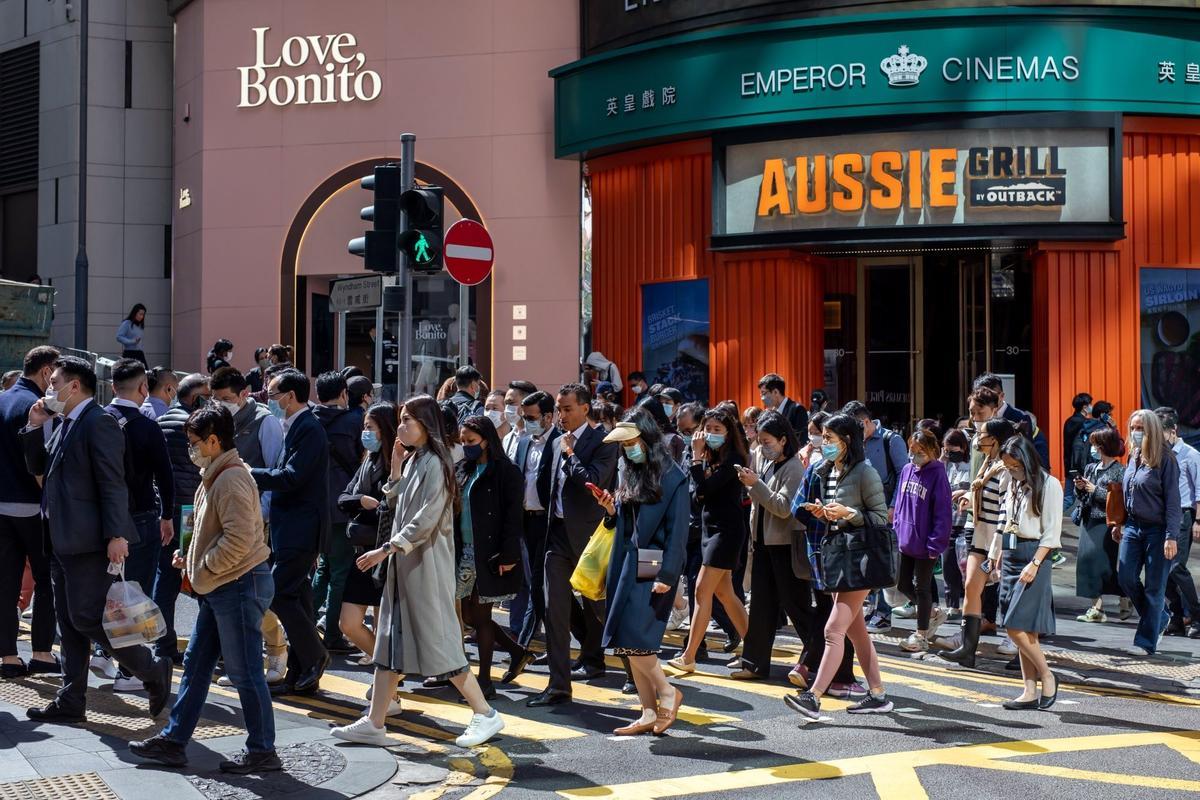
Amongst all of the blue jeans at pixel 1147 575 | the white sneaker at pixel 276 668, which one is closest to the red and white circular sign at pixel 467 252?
the white sneaker at pixel 276 668

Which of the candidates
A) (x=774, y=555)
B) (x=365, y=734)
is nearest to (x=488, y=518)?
(x=365, y=734)

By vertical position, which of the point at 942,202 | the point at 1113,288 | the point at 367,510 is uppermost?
the point at 942,202

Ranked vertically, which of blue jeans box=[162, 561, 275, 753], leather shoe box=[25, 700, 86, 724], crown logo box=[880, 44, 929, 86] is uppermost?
crown logo box=[880, 44, 929, 86]

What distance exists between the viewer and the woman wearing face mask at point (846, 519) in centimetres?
838

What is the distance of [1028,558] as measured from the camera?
9.30m

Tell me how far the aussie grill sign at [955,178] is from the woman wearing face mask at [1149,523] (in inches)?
252

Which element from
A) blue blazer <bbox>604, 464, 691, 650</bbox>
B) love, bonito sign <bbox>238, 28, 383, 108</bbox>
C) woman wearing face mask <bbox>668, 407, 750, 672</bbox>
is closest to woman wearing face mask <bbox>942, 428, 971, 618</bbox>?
woman wearing face mask <bbox>668, 407, 750, 672</bbox>

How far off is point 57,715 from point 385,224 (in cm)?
464

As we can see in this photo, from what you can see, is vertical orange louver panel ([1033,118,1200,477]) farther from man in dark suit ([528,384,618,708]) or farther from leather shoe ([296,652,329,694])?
leather shoe ([296,652,329,694])

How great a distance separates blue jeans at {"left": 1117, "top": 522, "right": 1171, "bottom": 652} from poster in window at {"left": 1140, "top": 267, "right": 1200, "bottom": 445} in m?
6.90

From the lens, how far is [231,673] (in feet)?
23.0

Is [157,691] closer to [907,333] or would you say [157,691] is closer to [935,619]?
[935,619]

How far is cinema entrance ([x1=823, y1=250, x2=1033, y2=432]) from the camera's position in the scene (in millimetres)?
19266

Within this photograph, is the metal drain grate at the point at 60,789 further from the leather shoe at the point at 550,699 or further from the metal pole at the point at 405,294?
the metal pole at the point at 405,294
